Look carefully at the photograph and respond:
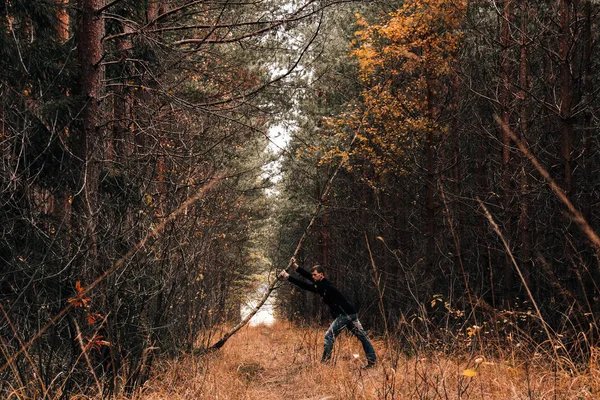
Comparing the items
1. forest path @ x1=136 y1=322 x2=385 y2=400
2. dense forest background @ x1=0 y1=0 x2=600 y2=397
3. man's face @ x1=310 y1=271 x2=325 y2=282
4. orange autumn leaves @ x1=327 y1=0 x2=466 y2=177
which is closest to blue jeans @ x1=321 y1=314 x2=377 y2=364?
Result: forest path @ x1=136 y1=322 x2=385 y2=400

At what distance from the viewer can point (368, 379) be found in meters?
5.64

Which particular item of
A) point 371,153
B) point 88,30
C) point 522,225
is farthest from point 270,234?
point 88,30

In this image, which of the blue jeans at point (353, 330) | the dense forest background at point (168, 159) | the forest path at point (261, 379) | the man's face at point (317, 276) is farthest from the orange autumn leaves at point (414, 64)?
the forest path at point (261, 379)

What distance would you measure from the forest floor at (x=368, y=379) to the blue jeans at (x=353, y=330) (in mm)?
284

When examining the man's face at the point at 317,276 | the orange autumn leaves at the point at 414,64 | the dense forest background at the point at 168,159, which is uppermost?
the orange autumn leaves at the point at 414,64

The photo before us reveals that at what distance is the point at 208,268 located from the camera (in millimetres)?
7461

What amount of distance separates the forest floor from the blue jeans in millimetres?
284

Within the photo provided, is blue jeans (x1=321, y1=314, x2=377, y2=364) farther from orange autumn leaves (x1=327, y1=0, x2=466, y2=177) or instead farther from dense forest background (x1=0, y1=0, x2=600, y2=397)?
orange autumn leaves (x1=327, y1=0, x2=466, y2=177)

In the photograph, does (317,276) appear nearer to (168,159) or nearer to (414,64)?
(168,159)

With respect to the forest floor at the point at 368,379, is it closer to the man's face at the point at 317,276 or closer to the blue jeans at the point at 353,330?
the blue jeans at the point at 353,330

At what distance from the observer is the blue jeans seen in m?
7.29

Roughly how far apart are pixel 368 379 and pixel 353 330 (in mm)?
2055

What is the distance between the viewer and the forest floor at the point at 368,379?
11.0 ft

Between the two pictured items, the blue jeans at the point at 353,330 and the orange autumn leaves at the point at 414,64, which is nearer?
the blue jeans at the point at 353,330
